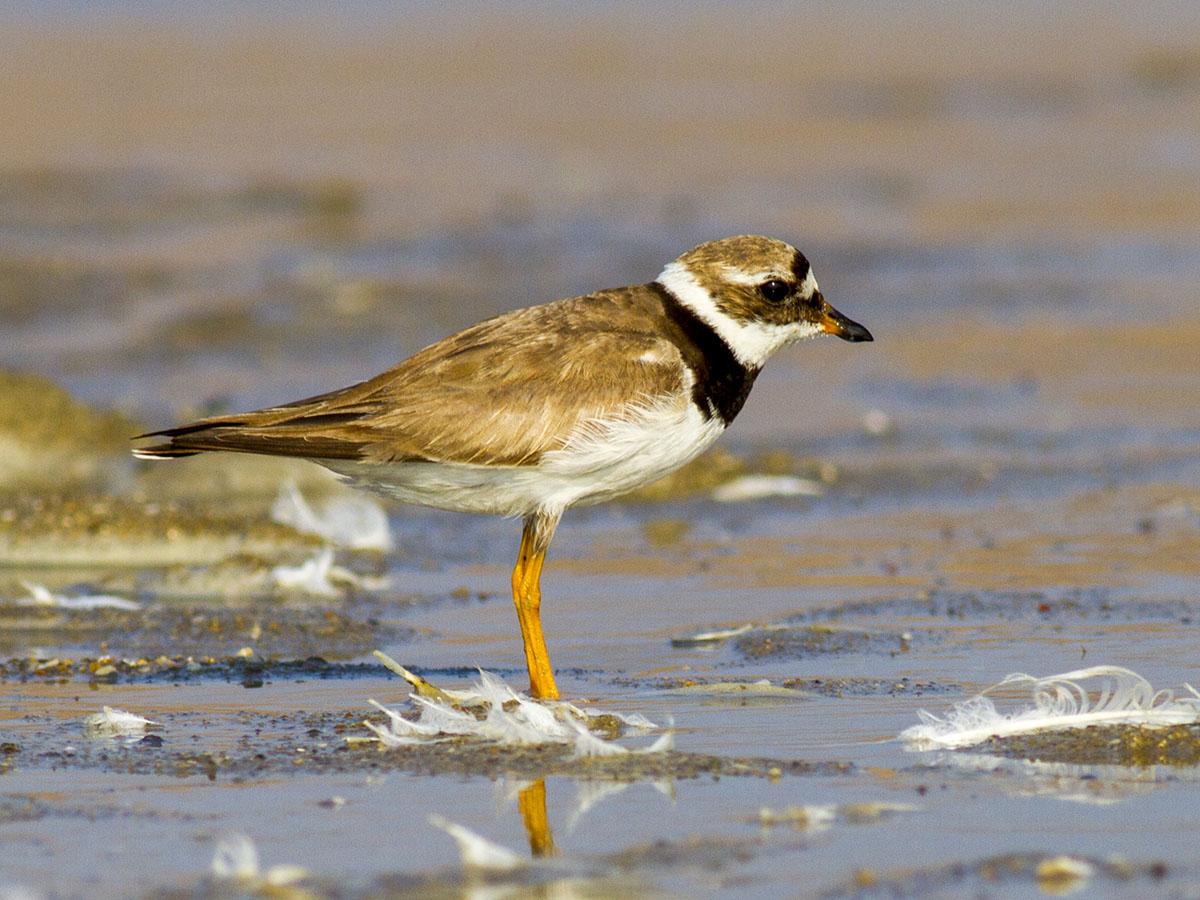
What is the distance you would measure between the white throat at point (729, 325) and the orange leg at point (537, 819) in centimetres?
218

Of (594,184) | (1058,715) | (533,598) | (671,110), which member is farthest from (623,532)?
(671,110)

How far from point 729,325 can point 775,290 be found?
0.71 feet

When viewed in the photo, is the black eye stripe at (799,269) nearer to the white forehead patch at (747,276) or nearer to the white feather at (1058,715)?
the white forehead patch at (747,276)

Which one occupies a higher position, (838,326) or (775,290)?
(775,290)

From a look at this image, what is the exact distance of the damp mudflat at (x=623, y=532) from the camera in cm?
451

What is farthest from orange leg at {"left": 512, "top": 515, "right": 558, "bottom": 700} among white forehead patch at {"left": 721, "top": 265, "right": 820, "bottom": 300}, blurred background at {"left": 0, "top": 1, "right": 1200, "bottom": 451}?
blurred background at {"left": 0, "top": 1, "right": 1200, "bottom": 451}

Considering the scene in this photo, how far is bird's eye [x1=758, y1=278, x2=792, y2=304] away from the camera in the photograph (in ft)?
21.9

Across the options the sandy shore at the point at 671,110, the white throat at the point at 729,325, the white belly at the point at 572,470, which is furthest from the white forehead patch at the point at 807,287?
the sandy shore at the point at 671,110

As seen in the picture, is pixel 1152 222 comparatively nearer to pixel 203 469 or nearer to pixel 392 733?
pixel 203 469

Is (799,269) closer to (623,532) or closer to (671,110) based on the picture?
(623,532)

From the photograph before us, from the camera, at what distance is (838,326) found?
6.96 meters

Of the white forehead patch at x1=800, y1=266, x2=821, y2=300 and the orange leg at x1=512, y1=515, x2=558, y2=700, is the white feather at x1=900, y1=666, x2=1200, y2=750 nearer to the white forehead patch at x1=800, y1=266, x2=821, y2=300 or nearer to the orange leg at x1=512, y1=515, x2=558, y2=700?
the orange leg at x1=512, y1=515, x2=558, y2=700

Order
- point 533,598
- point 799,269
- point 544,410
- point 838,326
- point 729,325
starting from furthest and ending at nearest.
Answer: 1. point 838,326
2. point 799,269
3. point 729,325
4. point 533,598
5. point 544,410

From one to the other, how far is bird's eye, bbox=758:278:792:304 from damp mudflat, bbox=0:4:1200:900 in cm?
120
